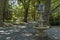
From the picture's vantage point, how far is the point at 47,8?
1595cm

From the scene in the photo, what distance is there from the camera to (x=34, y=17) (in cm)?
3048

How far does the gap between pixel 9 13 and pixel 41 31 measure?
65.2ft

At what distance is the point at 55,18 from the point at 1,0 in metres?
9.53

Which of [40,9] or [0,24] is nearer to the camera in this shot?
[40,9]

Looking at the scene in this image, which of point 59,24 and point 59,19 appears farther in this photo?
point 59,19

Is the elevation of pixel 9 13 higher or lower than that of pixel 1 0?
lower

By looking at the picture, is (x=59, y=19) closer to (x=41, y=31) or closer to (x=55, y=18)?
(x=55, y=18)

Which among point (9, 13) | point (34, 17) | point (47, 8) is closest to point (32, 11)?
point (34, 17)

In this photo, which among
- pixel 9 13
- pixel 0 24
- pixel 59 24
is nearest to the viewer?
pixel 0 24

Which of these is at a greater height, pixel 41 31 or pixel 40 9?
pixel 40 9

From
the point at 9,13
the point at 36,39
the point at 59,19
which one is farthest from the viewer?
the point at 9,13

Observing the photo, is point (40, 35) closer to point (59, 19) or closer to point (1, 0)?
point (1, 0)

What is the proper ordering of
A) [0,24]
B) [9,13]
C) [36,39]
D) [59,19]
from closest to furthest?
[36,39]
[0,24]
[59,19]
[9,13]

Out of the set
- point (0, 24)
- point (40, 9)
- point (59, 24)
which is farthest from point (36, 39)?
point (59, 24)
